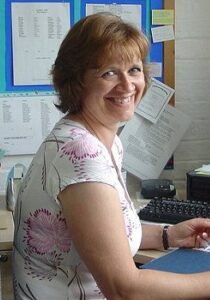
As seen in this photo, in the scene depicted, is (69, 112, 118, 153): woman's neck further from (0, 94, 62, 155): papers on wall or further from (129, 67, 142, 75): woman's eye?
(0, 94, 62, 155): papers on wall

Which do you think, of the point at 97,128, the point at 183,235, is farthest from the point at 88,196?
the point at 183,235

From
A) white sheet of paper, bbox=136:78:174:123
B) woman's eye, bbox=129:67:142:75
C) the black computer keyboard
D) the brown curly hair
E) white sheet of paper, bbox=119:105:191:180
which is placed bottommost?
the black computer keyboard

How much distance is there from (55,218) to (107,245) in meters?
0.18

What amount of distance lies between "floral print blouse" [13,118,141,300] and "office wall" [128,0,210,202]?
99 centimetres

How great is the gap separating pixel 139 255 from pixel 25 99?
35.3 inches

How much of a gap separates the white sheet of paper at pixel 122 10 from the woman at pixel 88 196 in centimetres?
82

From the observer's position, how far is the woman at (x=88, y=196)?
115 cm

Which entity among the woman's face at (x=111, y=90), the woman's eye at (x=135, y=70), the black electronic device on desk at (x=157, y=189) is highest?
the woman's eye at (x=135, y=70)

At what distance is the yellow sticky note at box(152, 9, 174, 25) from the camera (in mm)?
2254

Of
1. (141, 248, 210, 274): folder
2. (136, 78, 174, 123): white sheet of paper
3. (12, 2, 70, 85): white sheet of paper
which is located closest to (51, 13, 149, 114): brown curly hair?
(141, 248, 210, 274): folder

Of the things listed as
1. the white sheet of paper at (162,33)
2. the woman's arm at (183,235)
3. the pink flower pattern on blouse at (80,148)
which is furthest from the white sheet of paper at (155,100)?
the pink flower pattern on blouse at (80,148)

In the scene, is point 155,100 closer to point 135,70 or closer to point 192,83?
point 192,83

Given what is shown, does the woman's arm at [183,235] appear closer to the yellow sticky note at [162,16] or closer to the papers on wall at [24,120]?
the papers on wall at [24,120]

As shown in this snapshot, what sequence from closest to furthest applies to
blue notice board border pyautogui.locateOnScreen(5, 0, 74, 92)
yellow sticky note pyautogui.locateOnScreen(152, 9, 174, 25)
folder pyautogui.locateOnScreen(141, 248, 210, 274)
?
folder pyautogui.locateOnScreen(141, 248, 210, 274), blue notice board border pyautogui.locateOnScreen(5, 0, 74, 92), yellow sticky note pyautogui.locateOnScreen(152, 9, 174, 25)
